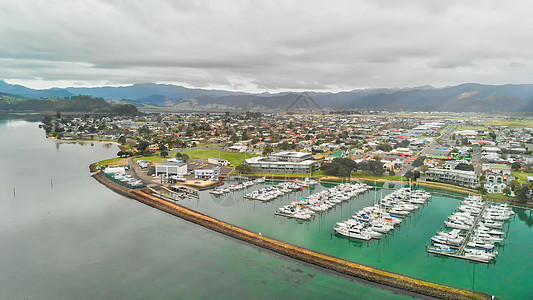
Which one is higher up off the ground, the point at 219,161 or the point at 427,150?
the point at 427,150

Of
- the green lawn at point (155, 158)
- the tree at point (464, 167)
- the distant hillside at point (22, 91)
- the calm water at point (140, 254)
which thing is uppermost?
the distant hillside at point (22, 91)

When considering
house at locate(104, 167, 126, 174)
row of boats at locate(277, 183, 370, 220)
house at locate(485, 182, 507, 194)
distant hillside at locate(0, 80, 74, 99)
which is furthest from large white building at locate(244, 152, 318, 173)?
distant hillside at locate(0, 80, 74, 99)

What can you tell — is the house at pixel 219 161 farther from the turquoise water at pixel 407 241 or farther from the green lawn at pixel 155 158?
the turquoise water at pixel 407 241

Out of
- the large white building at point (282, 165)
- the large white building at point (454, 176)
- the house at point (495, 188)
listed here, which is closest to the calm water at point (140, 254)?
the house at point (495, 188)

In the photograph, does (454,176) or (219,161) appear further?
(219,161)

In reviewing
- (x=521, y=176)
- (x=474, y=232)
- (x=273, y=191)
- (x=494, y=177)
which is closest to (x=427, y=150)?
(x=521, y=176)

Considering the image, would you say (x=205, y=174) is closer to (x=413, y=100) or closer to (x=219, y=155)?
(x=219, y=155)
